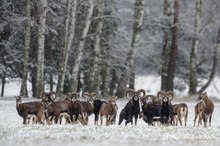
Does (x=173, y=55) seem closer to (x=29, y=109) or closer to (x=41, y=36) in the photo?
(x=41, y=36)

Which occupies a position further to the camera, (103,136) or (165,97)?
(165,97)

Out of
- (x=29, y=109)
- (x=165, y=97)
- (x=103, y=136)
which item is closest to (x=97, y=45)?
(x=165, y=97)

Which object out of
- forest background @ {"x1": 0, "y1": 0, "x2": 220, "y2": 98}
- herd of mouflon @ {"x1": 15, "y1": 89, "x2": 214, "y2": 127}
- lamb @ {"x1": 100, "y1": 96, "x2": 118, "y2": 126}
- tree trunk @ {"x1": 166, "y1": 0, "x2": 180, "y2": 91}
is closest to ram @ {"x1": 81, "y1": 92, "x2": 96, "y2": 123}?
herd of mouflon @ {"x1": 15, "y1": 89, "x2": 214, "y2": 127}

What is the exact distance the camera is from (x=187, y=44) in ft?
215

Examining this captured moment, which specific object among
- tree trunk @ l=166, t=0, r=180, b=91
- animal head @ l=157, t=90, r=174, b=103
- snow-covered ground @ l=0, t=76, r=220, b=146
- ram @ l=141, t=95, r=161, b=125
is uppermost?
tree trunk @ l=166, t=0, r=180, b=91

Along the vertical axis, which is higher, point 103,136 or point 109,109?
point 109,109

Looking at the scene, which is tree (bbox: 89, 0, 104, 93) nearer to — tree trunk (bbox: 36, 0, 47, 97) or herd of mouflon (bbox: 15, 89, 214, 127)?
tree trunk (bbox: 36, 0, 47, 97)

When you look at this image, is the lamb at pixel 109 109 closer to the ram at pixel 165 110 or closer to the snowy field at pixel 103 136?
the ram at pixel 165 110

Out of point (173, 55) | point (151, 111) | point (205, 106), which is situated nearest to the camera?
point (151, 111)

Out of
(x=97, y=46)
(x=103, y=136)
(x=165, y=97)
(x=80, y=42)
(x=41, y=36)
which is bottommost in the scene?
(x=103, y=136)

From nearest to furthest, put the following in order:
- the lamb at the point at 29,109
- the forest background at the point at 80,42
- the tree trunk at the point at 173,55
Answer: the lamb at the point at 29,109
the forest background at the point at 80,42
the tree trunk at the point at 173,55

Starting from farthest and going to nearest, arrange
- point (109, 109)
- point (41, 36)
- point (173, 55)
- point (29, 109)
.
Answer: point (173, 55)
point (41, 36)
point (109, 109)
point (29, 109)

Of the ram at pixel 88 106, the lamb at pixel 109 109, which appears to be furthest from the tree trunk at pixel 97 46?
the lamb at pixel 109 109

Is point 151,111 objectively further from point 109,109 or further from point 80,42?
point 80,42
